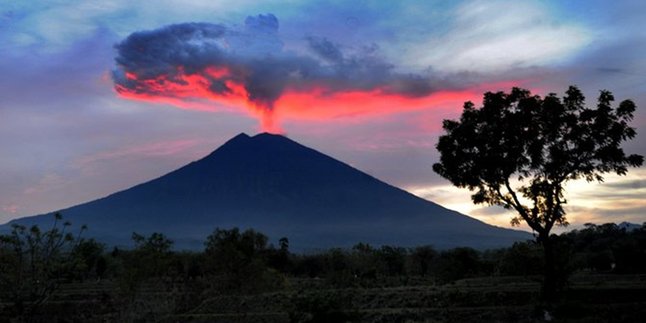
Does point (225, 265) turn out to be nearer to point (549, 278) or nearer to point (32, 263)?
point (32, 263)

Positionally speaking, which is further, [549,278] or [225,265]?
[225,265]

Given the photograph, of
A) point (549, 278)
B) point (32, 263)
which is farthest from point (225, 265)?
point (549, 278)

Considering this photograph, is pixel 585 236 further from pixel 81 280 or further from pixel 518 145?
pixel 81 280

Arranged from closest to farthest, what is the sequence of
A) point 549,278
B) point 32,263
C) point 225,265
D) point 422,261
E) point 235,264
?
point 32,263 → point 549,278 → point 235,264 → point 225,265 → point 422,261

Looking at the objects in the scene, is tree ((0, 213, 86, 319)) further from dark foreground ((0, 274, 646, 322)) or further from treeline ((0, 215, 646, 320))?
dark foreground ((0, 274, 646, 322))

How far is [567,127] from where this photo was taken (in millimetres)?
33000

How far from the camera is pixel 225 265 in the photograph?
46.8m

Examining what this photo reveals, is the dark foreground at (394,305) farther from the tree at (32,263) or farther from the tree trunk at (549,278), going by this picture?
the tree at (32,263)

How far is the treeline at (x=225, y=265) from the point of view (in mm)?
26703

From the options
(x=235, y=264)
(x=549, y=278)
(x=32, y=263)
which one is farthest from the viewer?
(x=235, y=264)

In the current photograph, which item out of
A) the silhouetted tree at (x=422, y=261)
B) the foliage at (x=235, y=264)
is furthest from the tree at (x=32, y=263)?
the silhouetted tree at (x=422, y=261)

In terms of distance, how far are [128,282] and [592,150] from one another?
34.1 metres

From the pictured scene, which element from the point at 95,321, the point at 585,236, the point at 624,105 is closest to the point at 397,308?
the point at 624,105

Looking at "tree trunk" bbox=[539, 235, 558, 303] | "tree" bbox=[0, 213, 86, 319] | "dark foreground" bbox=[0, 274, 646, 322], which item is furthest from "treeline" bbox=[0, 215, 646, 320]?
"tree trunk" bbox=[539, 235, 558, 303]
